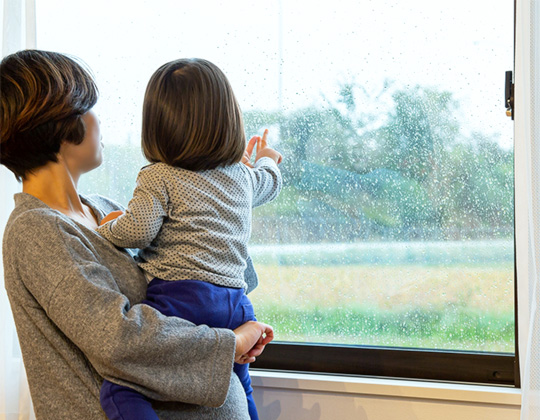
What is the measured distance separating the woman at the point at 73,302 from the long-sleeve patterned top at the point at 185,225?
0.22 feet

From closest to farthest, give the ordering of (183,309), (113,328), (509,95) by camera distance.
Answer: (113,328) < (183,309) < (509,95)

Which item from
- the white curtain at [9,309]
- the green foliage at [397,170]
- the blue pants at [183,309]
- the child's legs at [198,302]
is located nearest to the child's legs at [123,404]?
the blue pants at [183,309]

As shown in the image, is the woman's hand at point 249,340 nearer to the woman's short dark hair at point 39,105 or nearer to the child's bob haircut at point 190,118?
the child's bob haircut at point 190,118

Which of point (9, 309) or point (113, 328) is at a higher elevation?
point (113, 328)

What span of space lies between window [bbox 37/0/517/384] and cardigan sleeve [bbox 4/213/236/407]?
1.98ft

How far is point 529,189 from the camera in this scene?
4.39ft

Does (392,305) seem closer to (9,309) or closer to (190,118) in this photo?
(190,118)

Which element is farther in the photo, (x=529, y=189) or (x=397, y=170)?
(x=397, y=170)

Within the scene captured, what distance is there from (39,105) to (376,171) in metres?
0.90

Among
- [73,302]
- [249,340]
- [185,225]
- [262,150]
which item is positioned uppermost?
[262,150]

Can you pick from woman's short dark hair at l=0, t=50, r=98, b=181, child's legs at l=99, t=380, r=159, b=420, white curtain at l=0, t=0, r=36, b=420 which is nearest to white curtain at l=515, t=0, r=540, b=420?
child's legs at l=99, t=380, r=159, b=420

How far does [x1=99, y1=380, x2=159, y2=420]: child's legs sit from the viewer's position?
112 cm

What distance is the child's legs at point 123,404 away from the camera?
44.0 inches

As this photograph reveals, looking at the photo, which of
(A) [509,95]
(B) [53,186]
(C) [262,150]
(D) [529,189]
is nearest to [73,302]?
(B) [53,186]
